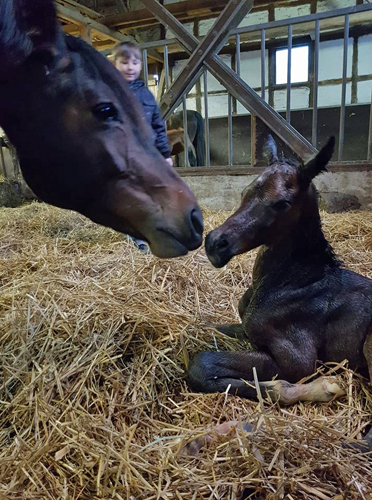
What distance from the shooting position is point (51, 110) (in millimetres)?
936

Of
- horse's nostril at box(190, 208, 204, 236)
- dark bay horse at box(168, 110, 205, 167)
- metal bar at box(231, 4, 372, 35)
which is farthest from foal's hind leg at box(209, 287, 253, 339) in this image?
dark bay horse at box(168, 110, 205, 167)

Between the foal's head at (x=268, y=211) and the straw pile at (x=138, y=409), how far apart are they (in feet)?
1.69

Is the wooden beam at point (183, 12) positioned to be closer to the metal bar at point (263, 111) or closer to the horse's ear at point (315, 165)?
the metal bar at point (263, 111)

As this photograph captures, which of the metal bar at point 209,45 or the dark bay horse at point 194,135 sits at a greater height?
the metal bar at point 209,45

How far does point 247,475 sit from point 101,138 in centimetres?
100

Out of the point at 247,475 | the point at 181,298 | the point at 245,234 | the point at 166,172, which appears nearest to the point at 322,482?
the point at 247,475

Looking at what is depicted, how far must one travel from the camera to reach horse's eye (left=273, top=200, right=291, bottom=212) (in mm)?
1550

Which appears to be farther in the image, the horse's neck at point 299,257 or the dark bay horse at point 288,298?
the horse's neck at point 299,257

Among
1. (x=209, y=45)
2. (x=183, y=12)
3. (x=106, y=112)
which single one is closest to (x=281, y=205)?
(x=106, y=112)

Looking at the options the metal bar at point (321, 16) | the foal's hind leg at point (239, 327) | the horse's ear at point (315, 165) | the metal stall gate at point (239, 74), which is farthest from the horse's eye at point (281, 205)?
the metal bar at point (321, 16)

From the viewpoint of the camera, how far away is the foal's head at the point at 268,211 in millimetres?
1505

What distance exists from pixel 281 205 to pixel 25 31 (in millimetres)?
1076

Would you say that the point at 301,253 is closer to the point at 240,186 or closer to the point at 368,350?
the point at 368,350

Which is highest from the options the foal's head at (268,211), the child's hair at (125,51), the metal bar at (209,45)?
the metal bar at (209,45)
